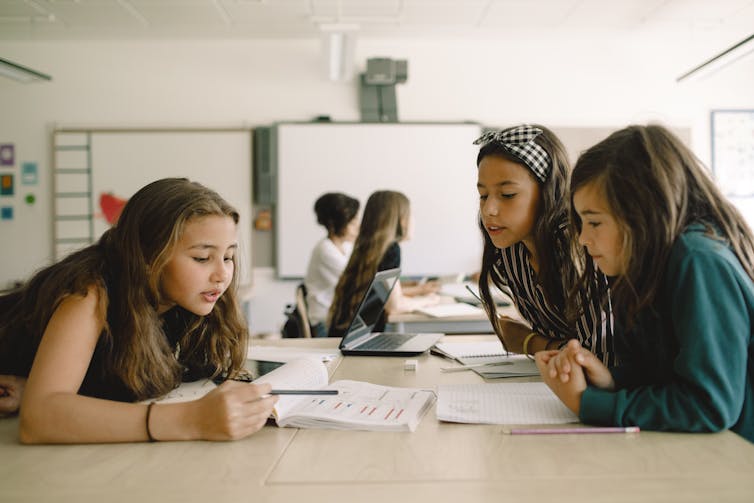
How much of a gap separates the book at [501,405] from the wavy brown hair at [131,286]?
0.55 m

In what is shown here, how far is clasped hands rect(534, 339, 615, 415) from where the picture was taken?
959 mm

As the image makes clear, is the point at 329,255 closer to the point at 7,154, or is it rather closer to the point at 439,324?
the point at 439,324

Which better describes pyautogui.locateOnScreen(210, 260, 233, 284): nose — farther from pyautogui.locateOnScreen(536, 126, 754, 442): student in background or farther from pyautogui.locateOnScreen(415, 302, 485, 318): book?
pyautogui.locateOnScreen(415, 302, 485, 318): book

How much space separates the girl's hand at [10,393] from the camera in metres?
1.07

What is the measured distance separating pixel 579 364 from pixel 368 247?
1755 mm

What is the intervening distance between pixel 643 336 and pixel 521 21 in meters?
3.84

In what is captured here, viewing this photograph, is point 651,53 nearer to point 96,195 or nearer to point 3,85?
point 96,195

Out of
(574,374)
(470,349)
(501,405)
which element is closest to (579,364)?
(574,374)

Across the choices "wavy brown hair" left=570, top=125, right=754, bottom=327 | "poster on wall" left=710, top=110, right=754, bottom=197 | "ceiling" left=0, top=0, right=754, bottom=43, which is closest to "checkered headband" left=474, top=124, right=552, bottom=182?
"wavy brown hair" left=570, top=125, right=754, bottom=327

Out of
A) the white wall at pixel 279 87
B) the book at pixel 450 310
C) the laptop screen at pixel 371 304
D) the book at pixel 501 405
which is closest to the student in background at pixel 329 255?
the book at pixel 450 310

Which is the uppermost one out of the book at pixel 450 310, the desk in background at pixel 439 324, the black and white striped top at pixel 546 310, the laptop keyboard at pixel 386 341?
the black and white striped top at pixel 546 310

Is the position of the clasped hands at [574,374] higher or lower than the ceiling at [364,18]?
lower

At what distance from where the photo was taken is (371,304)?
A: 190cm

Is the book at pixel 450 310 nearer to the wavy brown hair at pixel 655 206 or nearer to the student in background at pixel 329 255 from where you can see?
the student in background at pixel 329 255
